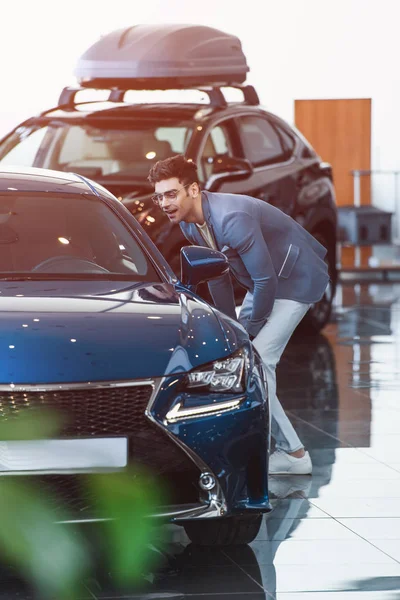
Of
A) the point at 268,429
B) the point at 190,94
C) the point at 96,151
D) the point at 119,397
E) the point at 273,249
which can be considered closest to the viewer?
the point at 119,397

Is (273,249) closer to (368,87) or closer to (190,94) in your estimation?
(190,94)

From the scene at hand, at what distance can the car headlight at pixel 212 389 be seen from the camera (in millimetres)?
4164

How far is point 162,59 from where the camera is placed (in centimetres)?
1035

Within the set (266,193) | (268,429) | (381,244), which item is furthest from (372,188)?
(268,429)

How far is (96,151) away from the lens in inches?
399

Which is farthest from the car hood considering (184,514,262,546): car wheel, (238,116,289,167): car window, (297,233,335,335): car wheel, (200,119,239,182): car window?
(297,233,335,335): car wheel

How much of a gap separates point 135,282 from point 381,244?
11493mm

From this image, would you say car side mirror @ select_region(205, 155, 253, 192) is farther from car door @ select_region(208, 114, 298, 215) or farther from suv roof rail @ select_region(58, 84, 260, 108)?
suv roof rail @ select_region(58, 84, 260, 108)

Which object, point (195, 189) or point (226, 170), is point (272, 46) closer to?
point (226, 170)

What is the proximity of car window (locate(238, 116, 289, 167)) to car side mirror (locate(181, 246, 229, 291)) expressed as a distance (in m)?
5.26

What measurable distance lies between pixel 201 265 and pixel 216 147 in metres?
5.17

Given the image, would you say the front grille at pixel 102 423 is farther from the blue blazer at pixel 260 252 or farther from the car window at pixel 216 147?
the car window at pixel 216 147

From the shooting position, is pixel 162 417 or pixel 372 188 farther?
pixel 372 188

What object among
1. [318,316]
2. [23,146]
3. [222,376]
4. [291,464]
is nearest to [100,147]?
[23,146]
